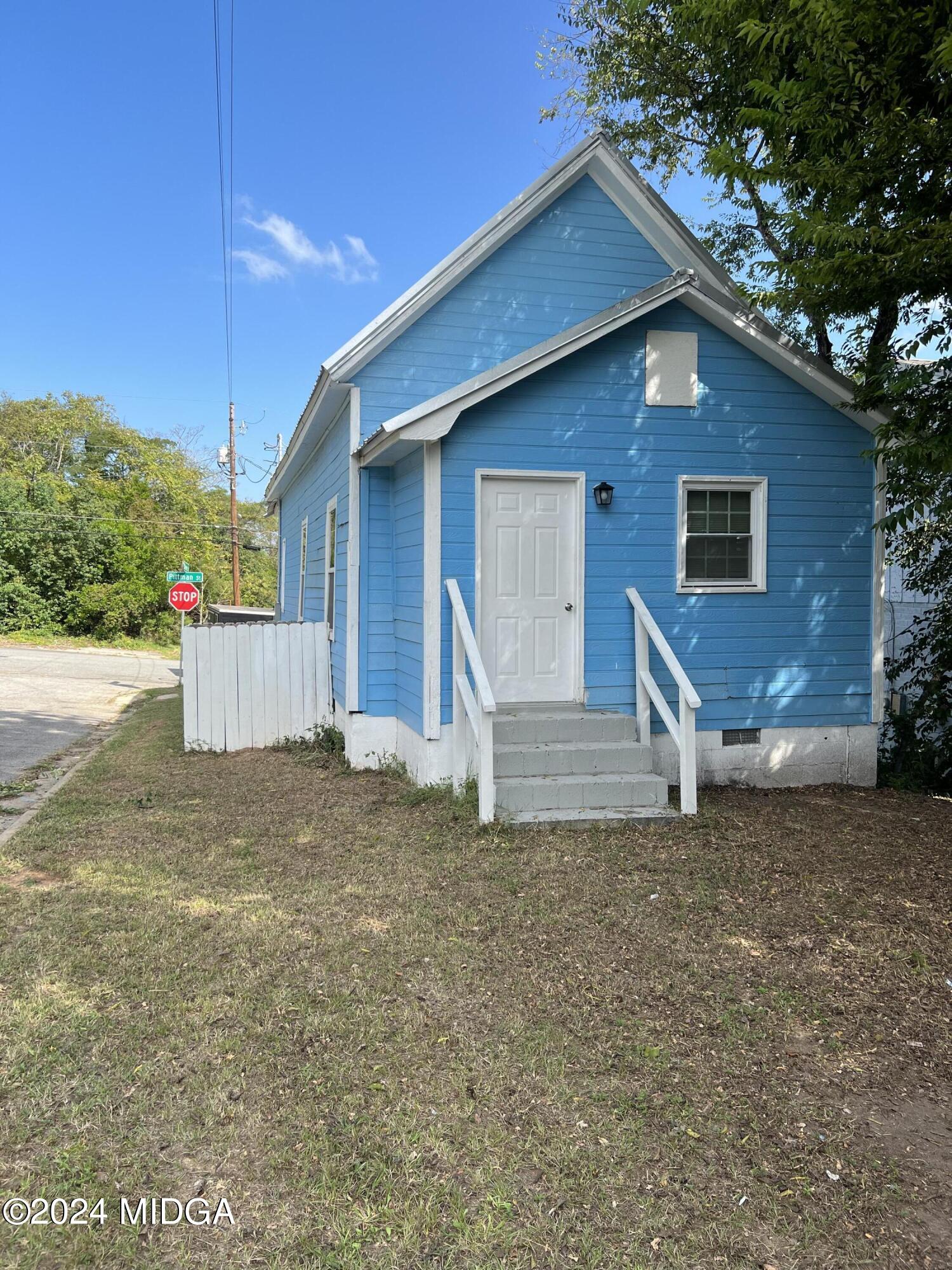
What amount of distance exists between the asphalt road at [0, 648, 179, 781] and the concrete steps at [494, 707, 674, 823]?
5.35 metres

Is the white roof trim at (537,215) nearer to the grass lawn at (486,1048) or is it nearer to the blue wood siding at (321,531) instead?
the blue wood siding at (321,531)

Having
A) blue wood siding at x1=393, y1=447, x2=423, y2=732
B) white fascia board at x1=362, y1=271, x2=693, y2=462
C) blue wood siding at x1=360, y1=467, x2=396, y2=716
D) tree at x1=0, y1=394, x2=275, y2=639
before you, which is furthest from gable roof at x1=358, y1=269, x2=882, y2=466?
tree at x1=0, y1=394, x2=275, y2=639

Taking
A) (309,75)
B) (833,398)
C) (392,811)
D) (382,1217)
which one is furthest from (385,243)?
(382,1217)

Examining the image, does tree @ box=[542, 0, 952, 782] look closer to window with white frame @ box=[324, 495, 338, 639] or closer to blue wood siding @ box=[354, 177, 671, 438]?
blue wood siding @ box=[354, 177, 671, 438]

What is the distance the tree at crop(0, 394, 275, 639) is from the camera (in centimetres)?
3075

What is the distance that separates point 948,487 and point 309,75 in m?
15.6

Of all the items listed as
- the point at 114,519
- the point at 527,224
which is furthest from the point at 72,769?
the point at 114,519

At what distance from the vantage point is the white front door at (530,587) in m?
7.10

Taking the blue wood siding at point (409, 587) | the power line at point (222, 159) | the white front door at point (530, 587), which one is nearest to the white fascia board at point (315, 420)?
the blue wood siding at point (409, 587)

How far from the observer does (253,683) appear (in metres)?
9.45

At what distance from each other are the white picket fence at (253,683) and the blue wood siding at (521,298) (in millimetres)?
2913

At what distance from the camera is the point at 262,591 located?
4803 centimetres

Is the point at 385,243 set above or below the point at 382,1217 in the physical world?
above

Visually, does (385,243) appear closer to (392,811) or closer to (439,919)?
(392,811)
